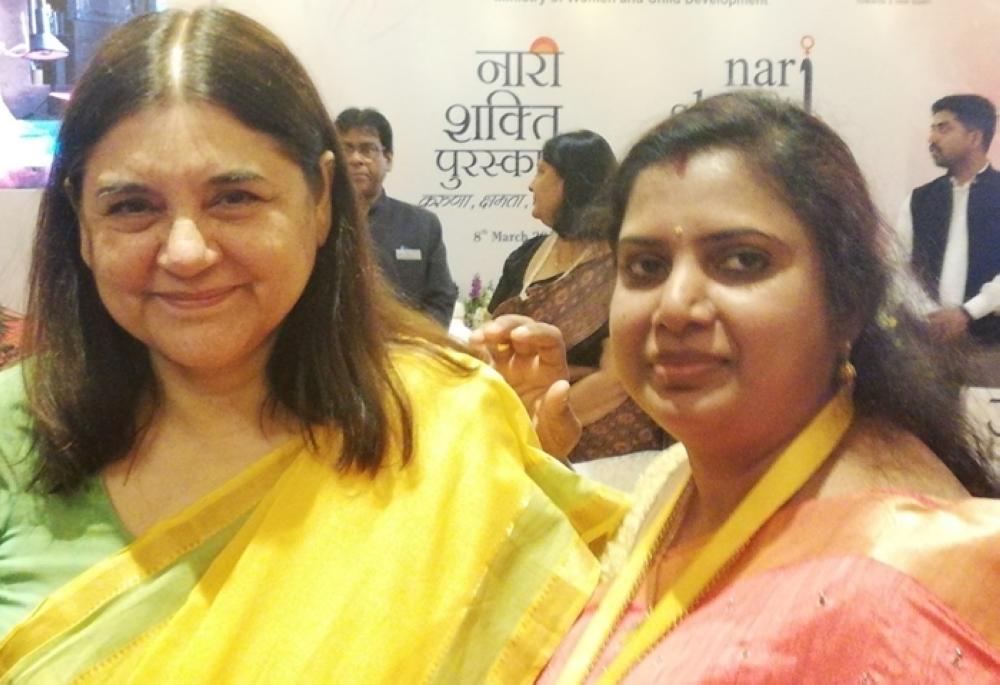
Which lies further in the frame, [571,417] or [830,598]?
[571,417]

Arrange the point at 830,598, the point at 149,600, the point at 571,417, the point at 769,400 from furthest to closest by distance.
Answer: the point at 571,417 < the point at 149,600 < the point at 769,400 < the point at 830,598

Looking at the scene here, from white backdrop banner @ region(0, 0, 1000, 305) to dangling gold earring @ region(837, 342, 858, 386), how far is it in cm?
209

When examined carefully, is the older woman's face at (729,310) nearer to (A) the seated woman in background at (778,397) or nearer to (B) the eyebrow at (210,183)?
(A) the seated woman in background at (778,397)

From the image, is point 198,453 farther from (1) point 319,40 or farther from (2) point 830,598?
(1) point 319,40

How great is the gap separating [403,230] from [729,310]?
6.96 ft

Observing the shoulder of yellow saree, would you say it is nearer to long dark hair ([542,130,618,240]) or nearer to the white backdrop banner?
long dark hair ([542,130,618,240])

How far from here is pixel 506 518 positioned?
1.27m

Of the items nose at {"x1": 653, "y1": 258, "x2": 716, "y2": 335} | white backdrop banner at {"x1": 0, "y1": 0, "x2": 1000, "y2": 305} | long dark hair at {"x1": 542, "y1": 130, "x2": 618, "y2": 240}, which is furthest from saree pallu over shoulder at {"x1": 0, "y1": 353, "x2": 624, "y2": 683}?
white backdrop banner at {"x1": 0, "y1": 0, "x2": 1000, "y2": 305}

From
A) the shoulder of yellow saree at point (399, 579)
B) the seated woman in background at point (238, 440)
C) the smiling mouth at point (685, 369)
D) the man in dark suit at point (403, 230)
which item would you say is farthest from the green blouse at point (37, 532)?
the man in dark suit at point (403, 230)

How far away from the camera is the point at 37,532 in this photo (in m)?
1.22

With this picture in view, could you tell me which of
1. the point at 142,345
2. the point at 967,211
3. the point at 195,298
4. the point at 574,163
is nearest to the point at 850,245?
the point at 195,298

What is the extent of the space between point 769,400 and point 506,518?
1.34 ft

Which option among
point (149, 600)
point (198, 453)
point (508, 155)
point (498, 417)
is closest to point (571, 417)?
point (498, 417)

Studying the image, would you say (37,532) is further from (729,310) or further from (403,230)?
(403,230)
